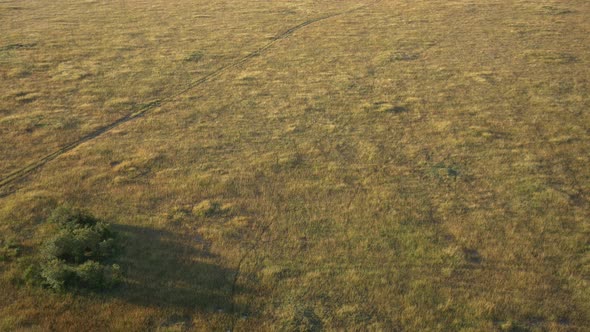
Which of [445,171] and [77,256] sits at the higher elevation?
[77,256]

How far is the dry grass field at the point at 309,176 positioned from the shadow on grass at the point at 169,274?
6 cm

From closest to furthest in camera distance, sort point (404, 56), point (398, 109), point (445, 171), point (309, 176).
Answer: point (309, 176)
point (445, 171)
point (398, 109)
point (404, 56)

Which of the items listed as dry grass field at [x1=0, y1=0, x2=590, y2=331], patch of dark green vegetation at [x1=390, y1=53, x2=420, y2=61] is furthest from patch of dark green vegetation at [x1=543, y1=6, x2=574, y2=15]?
patch of dark green vegetation at [x1=390, y1=53, x2=420, y2=61]

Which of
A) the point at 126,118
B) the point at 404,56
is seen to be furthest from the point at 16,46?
the point at 404,56

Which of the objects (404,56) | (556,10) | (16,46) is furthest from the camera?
(556,10)

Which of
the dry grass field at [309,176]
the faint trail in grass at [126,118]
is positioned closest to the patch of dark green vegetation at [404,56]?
the dry grass field at [309,176]

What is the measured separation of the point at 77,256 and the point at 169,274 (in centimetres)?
269

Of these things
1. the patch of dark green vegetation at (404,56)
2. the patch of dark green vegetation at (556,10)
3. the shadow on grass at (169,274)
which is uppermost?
the shadow on grass at (169,274)

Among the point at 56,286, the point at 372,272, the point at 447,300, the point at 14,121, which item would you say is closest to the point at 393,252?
the point at 372,272

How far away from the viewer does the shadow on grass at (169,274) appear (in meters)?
13.8

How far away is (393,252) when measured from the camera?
53.0ft

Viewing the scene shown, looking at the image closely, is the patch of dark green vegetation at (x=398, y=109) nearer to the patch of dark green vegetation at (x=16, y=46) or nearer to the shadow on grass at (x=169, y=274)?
the shadow on grass at (x=169, y=274)

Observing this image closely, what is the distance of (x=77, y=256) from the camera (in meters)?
14.8

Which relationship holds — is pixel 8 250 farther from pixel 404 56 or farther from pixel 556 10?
pixel 556 10
